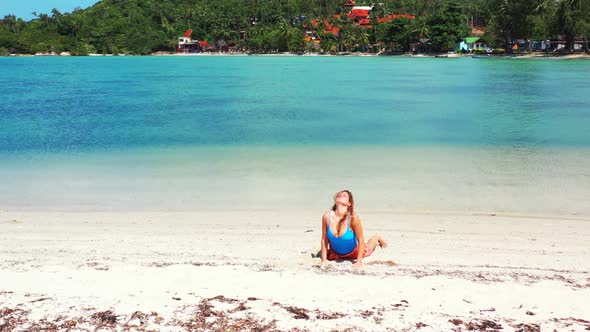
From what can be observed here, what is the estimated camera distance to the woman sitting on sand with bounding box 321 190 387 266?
6098 mm

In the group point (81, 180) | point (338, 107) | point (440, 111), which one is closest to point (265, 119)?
point (338, 107)

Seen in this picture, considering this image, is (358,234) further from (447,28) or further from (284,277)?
(447,28)

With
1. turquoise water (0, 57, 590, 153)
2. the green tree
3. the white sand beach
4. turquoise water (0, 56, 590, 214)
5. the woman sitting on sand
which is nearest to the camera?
the white sand beach

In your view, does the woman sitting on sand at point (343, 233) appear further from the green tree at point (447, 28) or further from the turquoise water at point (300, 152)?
the green tree at point (447, 28)

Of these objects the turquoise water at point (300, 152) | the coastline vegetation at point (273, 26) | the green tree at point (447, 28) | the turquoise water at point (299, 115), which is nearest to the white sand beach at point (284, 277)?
the turquoise water at point (300, 152)

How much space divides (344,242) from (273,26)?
159 m

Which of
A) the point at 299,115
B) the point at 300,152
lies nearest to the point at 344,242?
the point at 300,152

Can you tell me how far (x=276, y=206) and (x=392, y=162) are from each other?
5.43 meters

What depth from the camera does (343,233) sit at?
617 cm

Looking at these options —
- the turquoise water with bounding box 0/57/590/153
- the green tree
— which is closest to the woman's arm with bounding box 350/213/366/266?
the turquoise water with bounding box 0/57/590/153

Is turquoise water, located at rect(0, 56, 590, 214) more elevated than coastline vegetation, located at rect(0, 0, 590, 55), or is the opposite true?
coastline vegetation, located at rect(0, 0, 590, 55)

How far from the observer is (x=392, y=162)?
575 inches

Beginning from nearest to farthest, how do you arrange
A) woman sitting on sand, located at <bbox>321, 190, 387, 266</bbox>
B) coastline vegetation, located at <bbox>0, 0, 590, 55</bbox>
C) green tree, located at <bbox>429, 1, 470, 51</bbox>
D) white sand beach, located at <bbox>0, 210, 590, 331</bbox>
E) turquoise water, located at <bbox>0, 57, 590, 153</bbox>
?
white sand beach, located at <bbox>0, 210, 590, 331</bbox>
woman sitting on sand, located at <bbox>321, 190, 387, 266</bbox>
turquoise water, located at <bbox>0, 57, 590, 153</bbox>
coastline vegetation, located at <bbox>0, 0, 590, 55</bbox>
green tree, located at <bbox>429, 1, 470, 51</bbox>

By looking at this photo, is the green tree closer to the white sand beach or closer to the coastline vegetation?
the coastline vegetation
